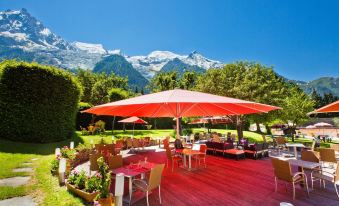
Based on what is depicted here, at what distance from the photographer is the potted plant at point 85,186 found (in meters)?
5.53

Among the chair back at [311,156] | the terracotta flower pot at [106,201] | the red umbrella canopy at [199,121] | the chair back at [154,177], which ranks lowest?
the terracotta flower pot at [106,201]

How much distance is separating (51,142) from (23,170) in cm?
566

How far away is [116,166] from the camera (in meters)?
7.37

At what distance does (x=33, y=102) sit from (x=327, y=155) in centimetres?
1558

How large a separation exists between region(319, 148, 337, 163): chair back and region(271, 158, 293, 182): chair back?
379cm

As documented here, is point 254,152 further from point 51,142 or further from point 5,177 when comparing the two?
point 51,142

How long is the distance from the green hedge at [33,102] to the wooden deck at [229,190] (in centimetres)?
898

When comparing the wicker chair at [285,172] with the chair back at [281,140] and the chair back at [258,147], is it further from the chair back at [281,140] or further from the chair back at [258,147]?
the chair back at [281,140]

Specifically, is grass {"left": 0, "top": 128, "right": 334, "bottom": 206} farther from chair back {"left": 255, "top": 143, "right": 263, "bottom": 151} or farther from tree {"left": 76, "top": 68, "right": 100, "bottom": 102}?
tree {"left": 76, "top": 68, "right": 100, "bottom": 102}

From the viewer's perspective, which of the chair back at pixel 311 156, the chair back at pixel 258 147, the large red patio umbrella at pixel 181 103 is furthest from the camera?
the chair back at pixel 258 147

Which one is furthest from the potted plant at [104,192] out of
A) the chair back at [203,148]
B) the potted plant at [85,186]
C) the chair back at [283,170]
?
the chair back at [203,148]

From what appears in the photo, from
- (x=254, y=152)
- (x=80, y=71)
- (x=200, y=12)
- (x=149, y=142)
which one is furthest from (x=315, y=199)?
(x=80, y=71)

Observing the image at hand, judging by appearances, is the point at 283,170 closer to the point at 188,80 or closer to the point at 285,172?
the point at 285,172

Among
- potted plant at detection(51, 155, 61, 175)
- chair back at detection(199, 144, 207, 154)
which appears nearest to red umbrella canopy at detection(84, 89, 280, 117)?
chair back at detection(199, 144, 207, 154)
